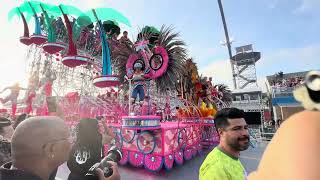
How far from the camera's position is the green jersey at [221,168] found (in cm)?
177

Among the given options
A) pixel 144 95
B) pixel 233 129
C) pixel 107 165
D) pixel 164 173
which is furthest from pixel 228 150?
pixel 144 95

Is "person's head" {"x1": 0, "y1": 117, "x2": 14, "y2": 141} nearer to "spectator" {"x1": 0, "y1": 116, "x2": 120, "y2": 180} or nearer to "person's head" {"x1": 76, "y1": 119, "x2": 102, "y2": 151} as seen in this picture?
"person's head" {"x1": 76, "y1": 119, "x2": 102, "y2": 151}

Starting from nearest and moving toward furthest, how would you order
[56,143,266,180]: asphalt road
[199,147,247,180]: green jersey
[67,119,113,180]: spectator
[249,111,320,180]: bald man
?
[249,111,320,180]: bald man → [199,147,247,180]: green jersey → [67,119,113,180]: spectator → [56,143,266,180]: asphalt road

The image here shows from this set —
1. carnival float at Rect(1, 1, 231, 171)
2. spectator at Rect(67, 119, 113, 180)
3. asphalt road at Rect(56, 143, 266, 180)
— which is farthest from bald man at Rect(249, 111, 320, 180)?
asphalt road at Rect(56, 143, 266, 180)

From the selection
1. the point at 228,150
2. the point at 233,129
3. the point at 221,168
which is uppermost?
the point at 233,129

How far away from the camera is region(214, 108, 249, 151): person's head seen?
2070mm

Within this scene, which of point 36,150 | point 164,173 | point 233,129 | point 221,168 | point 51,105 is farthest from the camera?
point 164,173

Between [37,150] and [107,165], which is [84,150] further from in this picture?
[37,150]

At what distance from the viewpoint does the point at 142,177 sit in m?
6.36

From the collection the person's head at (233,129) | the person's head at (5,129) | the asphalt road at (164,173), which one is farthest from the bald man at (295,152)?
the asphalt road at (164,173)

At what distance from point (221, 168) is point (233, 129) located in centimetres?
48

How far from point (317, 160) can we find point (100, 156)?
9.24 ft

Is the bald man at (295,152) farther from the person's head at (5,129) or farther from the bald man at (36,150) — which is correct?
the person's head at (5,129)

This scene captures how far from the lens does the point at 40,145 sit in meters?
1.16
